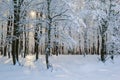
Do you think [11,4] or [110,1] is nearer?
[11,4]

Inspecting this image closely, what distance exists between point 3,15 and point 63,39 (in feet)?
23.7

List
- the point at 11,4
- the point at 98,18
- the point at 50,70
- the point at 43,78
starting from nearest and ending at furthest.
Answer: the point at 43,78 < the point at 50,70 < the point at 11,4 < the point at 98,18

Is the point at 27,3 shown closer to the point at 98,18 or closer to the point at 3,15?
the point at 3,15

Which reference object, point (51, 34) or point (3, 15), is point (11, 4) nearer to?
point (3, 15)

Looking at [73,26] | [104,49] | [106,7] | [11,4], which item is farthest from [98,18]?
[11,4]

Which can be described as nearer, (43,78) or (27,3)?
(43,78)

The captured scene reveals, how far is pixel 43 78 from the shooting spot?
17.2 m

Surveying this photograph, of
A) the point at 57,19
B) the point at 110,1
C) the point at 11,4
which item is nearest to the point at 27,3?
the point at 11,4

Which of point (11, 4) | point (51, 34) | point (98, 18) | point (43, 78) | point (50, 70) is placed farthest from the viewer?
point (98, 18)

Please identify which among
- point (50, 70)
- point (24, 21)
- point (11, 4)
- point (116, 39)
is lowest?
point (50, 70)

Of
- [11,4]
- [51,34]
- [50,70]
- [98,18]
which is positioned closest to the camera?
[50,70]

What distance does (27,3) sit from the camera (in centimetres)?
2595

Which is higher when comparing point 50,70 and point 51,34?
point 51,34

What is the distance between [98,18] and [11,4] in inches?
383
